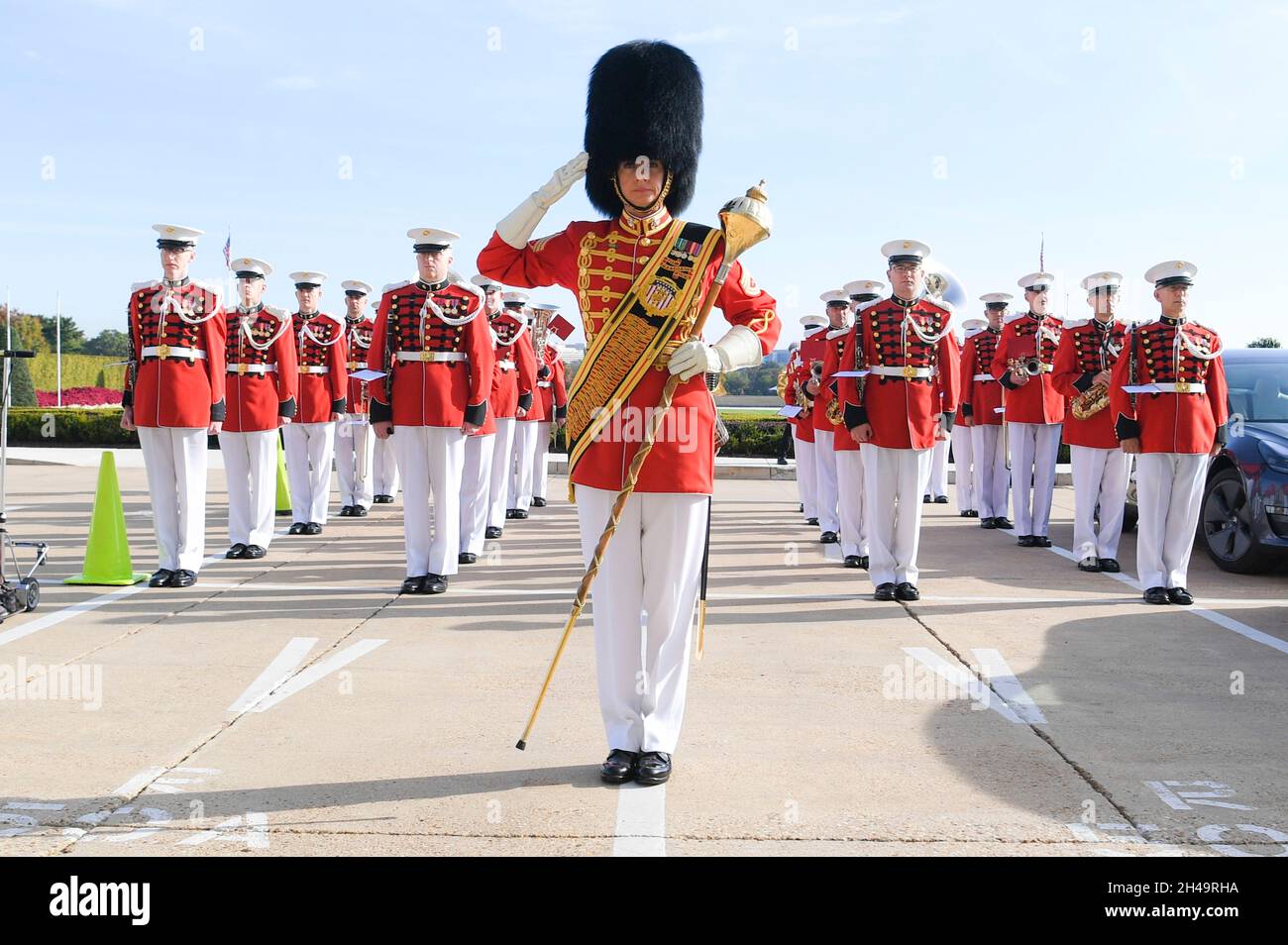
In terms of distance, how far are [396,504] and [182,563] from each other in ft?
21.3

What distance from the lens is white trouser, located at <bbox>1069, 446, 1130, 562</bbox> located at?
9.50 metres

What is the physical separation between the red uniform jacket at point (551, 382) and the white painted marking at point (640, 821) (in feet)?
34.7

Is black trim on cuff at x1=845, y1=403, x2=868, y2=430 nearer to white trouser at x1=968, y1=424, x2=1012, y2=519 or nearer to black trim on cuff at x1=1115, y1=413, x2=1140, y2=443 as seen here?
black trim on cuff at x1=1115, y1=413, x2=1140, y2=443

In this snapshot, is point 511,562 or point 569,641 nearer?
point 569,641

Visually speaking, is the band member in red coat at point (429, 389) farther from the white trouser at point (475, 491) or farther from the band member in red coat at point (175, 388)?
the white trouser at point (475, 491)

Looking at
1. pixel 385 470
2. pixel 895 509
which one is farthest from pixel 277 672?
pixel 385 470

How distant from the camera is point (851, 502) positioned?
978 cm

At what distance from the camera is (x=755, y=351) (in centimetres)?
421

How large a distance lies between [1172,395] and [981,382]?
5232 millimetres

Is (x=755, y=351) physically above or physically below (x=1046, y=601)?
above

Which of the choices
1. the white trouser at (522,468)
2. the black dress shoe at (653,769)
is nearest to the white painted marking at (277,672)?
the black dress shoe at (653,769)

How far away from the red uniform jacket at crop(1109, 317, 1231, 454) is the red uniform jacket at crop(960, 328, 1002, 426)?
15.7ft
